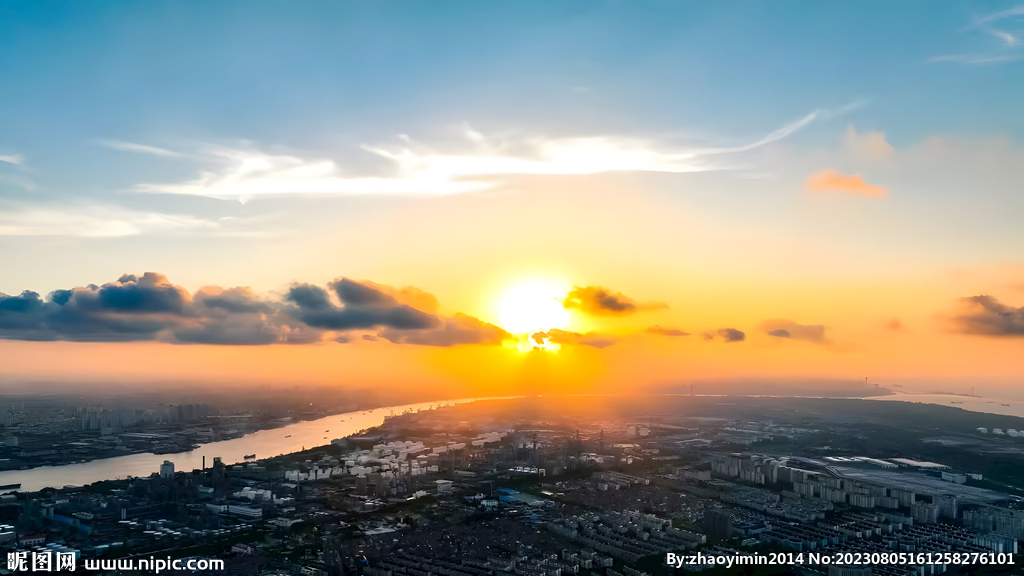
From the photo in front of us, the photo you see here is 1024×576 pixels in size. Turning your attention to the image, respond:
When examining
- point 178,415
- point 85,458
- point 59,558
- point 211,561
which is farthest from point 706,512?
point 178,415

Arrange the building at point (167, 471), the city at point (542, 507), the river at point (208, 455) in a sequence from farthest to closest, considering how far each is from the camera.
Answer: the river at point (208, 455), the building at point (167, 471), the city at point (542, 507)

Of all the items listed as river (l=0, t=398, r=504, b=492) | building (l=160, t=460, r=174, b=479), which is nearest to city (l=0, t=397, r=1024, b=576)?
building (l=160, t=460, r=174, b=479)

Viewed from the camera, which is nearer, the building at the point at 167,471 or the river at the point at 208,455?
the building at the point at 167,471

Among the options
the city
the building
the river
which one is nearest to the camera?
the city

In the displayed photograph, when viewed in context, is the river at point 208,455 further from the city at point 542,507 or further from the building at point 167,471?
the city at point 542,507

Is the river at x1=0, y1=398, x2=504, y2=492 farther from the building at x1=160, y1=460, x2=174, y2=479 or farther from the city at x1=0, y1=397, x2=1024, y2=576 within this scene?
the city at x1=0, y1=397, x2=1024, y2=576

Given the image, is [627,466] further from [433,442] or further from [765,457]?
[433,442]

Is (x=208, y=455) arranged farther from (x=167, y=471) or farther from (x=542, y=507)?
(x=542, y=507)

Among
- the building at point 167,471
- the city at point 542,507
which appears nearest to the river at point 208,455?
the building at point 167,471
